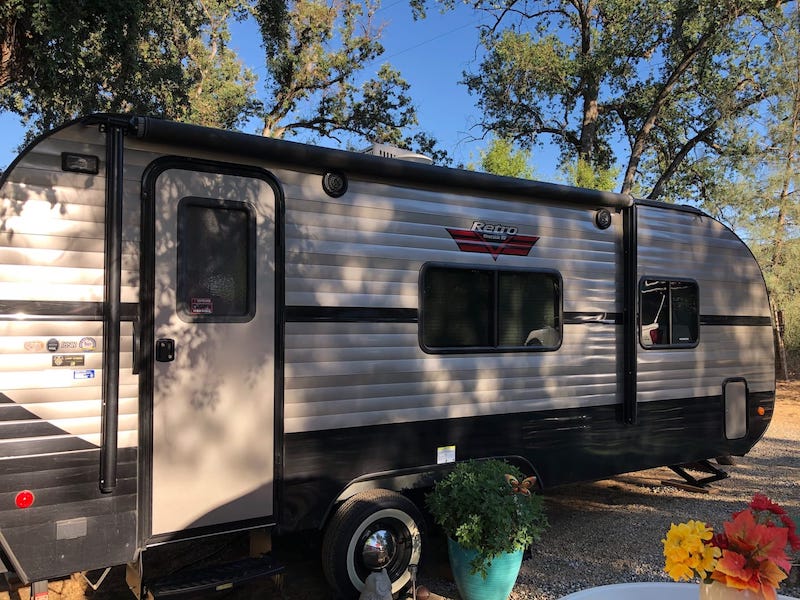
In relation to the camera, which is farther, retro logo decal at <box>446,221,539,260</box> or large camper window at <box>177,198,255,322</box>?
retro logo decal at <box>446,221,539,260</box>

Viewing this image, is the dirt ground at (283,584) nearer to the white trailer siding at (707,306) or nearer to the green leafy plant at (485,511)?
the green leafy plant at (485,511)

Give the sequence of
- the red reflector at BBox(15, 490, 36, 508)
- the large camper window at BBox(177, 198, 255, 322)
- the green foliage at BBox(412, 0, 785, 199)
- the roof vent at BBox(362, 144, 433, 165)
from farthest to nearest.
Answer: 1. the green foliage at BBox(412, 0, 785, 199)
2. the roof vent at BBox(362, 144, 433, 165)
3. the large camper window at BBox(177, 198, 255, 322)
4. the red reflector at BBox(15, 490, 36, 508)

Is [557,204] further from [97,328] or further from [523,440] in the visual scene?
[97,328]

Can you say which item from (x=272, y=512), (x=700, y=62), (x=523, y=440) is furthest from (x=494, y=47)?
(x=272, y=512)

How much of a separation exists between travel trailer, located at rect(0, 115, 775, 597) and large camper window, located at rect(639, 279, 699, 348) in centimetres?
3

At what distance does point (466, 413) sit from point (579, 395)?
1140 millimetres

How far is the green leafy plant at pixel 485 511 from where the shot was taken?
3873mm

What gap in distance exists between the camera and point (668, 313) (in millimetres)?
5648

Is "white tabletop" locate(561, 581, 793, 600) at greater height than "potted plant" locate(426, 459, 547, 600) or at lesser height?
greater

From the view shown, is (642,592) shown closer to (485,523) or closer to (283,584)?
(485,523)

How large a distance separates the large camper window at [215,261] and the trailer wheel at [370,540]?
55.8 inches

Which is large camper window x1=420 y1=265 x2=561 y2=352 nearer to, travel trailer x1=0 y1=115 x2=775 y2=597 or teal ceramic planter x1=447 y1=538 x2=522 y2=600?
travel trailer x1=0 y1=115 x2=775 y2=597

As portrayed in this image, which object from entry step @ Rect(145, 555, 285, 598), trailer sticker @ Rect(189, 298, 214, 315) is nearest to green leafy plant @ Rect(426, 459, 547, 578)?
entry step @ Rect(145, 555, 285, 598)

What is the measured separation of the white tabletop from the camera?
6.69 feet
